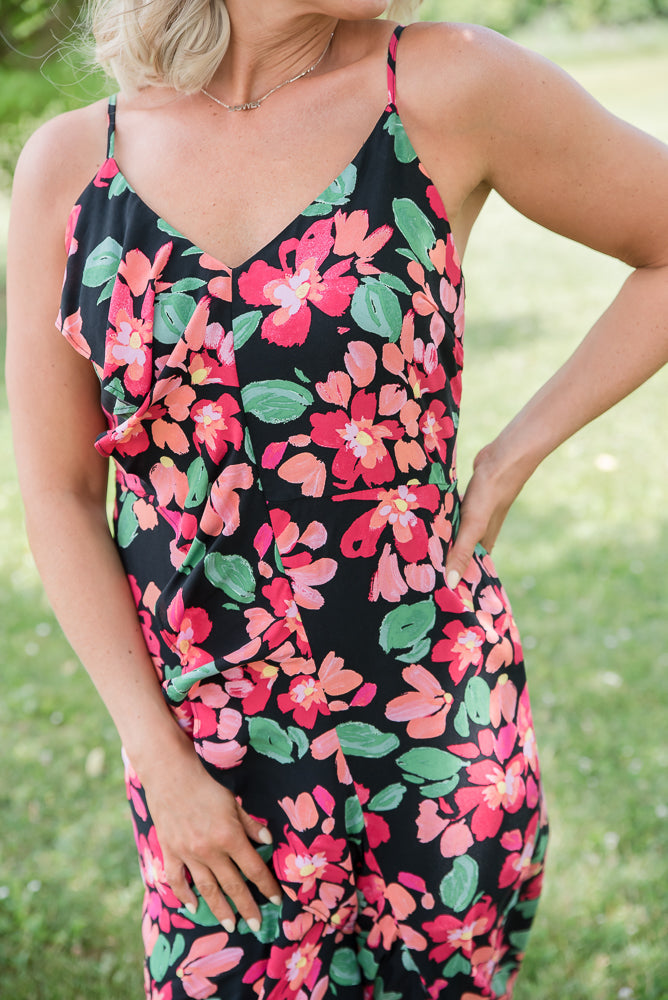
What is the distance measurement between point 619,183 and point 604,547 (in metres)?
4.09

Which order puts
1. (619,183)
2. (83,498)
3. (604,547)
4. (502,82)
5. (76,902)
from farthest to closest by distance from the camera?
(604,547), (76,902), (83,498), (619,183), (502,82)

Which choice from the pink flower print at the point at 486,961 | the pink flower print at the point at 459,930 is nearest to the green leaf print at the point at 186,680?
the pink flower print at the point at 459,930

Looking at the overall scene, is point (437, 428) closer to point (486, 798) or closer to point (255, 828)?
point (486, 798)

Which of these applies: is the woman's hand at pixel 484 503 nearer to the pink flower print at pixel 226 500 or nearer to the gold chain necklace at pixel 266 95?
the pink flower print at pixel 226 500

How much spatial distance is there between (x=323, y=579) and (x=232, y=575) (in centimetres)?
14

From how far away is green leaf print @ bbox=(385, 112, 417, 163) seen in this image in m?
1.47

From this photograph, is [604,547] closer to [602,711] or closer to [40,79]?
[602,711]

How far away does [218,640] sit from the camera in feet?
5.11

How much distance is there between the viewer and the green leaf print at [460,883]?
5.26ft

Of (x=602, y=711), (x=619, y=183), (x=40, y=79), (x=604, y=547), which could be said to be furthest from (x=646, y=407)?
(x=619, y=183)

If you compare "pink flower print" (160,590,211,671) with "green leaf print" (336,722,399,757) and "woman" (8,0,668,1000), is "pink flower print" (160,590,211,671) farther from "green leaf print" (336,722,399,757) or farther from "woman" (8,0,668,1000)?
"green leaf print" (336,722,399,757)

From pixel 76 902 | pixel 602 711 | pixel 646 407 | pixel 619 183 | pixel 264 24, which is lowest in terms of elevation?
pixel 646 407

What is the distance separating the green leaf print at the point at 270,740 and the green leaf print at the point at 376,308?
2.05 feet

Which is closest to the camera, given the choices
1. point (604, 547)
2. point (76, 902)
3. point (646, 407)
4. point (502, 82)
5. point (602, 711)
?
point (502, 82)
